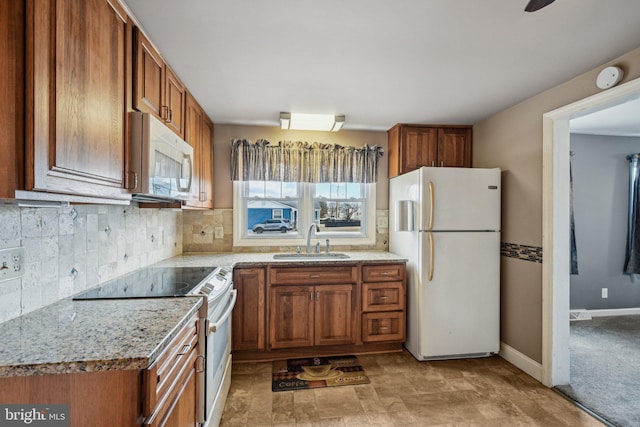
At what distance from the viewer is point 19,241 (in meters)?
1.22

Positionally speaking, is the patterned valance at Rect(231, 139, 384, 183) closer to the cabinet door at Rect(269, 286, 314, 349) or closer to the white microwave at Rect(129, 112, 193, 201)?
the cabinet door at Rect(269, 286, 314, 349)

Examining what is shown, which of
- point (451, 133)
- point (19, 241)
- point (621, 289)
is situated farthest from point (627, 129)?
point (19, 241)

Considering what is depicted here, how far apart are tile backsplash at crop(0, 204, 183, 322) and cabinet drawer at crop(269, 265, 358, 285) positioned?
1.05m

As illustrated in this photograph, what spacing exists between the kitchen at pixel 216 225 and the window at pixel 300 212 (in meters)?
0.11

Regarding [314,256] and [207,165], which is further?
[314,256]

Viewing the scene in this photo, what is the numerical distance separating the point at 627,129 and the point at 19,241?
5.46 m

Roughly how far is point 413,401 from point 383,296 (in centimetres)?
89

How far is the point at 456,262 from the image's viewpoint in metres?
2.71

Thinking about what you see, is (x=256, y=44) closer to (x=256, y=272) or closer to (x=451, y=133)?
(x=256, y=272)

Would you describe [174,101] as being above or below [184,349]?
above

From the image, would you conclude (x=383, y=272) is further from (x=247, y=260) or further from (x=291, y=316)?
(x=247, y=260)

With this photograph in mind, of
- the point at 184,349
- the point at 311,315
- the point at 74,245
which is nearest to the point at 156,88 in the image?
the point at 74,245

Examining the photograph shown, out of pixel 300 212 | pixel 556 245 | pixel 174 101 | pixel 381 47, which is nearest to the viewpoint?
pixel 381 47

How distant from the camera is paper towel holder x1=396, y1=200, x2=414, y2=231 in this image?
2.79 meters
